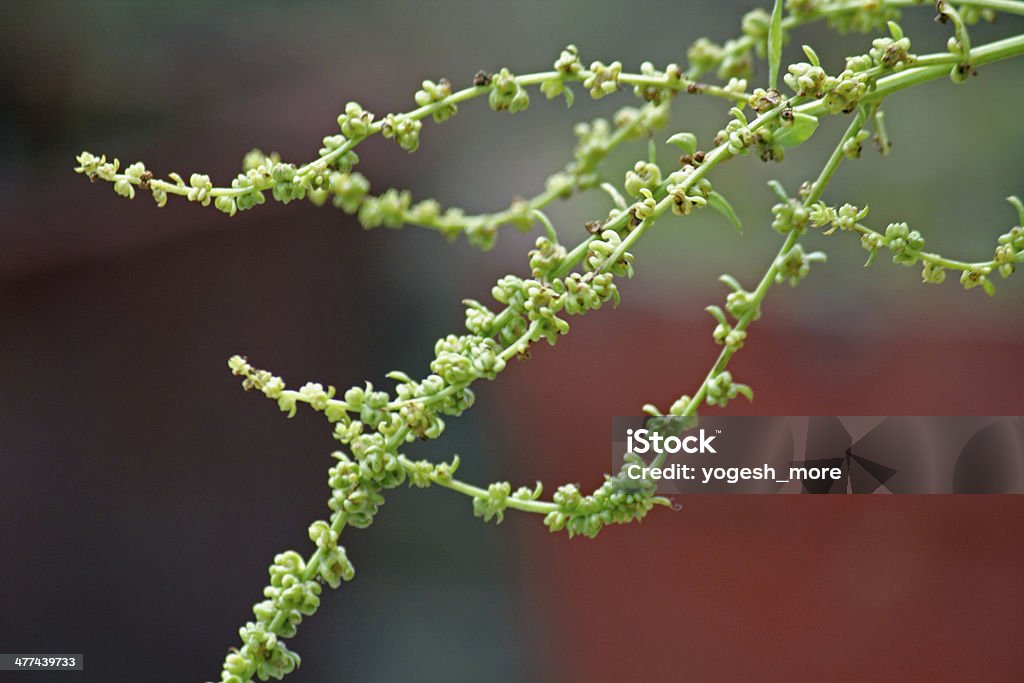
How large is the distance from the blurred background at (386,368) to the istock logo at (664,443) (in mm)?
698

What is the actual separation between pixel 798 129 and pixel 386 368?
4.12 ft

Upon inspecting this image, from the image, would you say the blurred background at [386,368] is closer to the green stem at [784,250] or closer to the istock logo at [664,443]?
the istock logo at [664,443]

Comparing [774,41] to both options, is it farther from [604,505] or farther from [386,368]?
[386,368]

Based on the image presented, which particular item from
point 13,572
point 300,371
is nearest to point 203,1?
point 300,371

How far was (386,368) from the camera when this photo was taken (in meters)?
1.51

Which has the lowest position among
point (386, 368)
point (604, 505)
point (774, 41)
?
point (604, 505)

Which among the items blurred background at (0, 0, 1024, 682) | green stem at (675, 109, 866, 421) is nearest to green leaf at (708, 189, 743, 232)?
green stem at (675, 109, 866, 421)

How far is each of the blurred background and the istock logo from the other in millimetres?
698

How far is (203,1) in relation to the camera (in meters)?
1.32
